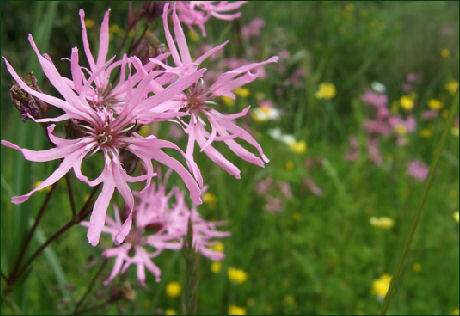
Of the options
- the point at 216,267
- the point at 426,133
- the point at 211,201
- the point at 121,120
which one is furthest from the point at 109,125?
the point at 426,133

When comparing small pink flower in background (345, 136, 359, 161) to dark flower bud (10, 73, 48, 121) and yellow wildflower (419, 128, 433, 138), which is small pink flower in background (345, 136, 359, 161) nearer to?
yellow wildflower (419, 128, 433, 138)

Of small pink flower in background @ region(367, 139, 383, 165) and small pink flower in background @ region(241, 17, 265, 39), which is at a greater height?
small pink flower in background @ region(241, 17, 265, 39)

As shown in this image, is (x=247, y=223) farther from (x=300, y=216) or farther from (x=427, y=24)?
(x=427, y=24)

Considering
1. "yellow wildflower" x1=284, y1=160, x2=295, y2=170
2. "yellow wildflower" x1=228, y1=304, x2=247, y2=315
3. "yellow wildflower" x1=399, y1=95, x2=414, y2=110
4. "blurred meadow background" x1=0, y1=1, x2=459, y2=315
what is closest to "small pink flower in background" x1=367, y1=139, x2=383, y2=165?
"blurred meadow background" x1=0, y1=1, x2=459, y2=315

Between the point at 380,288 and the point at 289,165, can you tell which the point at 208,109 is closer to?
the point at 380,288

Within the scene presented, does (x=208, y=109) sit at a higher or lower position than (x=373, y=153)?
higher

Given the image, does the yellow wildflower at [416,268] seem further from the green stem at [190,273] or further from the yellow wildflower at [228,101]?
the green stem at [190,273]

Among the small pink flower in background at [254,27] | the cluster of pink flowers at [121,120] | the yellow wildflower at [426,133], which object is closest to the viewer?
the cluster of pink flowers at [121,120]

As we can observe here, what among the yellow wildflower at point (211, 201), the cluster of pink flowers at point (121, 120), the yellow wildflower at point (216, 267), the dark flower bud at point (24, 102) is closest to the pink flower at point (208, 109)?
the cluster of pink flowers at point (121, 120)

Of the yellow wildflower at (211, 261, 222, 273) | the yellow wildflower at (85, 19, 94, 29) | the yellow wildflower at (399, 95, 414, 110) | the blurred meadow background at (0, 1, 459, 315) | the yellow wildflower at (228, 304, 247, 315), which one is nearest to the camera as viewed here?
the blurred meadow background at (0, 1, 459, 315)
